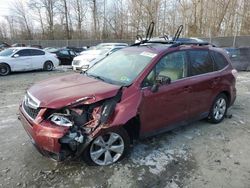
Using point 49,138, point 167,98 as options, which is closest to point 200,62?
point 167,98

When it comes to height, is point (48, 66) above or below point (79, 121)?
below

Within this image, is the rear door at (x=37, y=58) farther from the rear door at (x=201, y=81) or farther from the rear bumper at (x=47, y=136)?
the rear bumper at (x=47, y=136)

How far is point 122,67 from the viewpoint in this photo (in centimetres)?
433

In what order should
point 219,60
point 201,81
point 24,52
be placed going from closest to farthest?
point 201,81 → point 219,60 → point 24,52

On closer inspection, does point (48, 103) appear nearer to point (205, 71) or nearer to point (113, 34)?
point (205, 71)

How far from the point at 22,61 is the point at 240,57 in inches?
450

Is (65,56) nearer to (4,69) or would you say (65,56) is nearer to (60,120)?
(4,69)

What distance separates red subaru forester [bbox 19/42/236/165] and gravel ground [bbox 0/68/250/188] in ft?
0.90

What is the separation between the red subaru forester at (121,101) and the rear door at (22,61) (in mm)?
9837

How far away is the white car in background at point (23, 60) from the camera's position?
1295cm

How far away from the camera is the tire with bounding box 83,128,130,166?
3.54 meters

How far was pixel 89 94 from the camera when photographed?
136 inches

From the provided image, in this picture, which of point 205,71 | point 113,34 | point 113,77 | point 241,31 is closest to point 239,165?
point 205,71

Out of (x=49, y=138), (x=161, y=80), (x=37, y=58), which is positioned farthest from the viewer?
(x=37, y=58)
